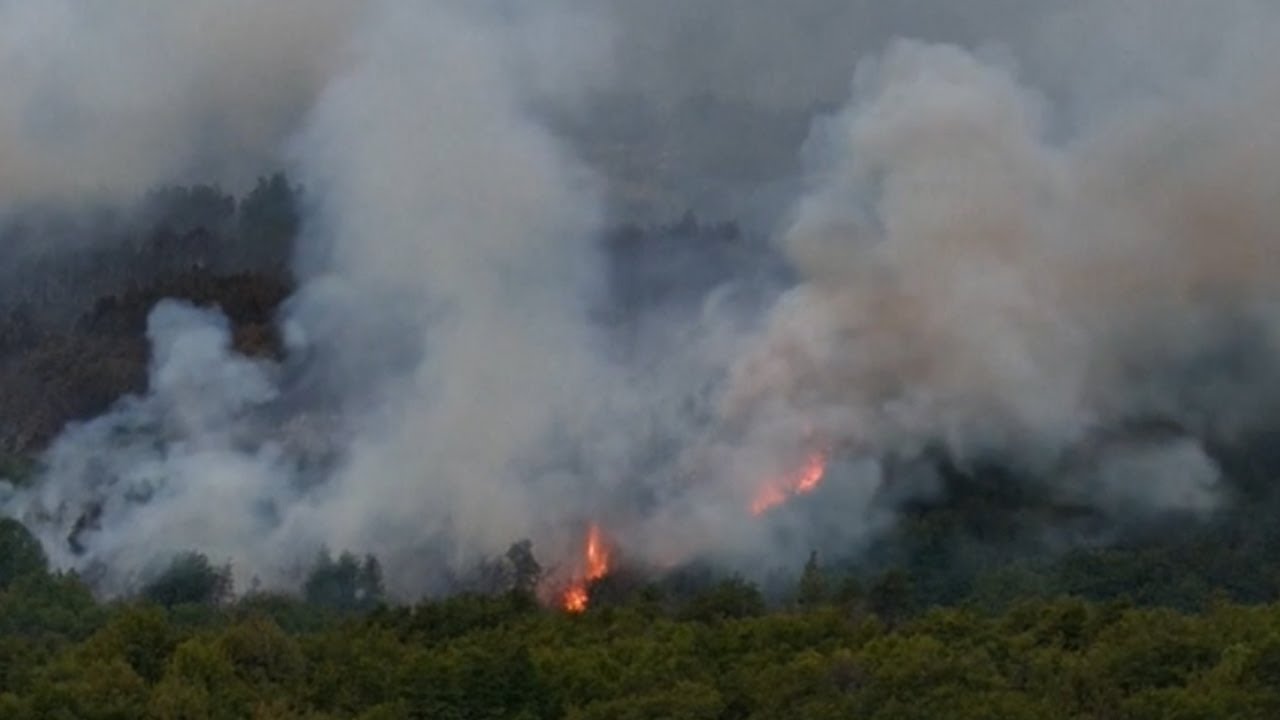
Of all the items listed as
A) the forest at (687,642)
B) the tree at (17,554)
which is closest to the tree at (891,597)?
the forest at (687,642)

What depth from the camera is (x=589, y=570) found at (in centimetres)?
6025

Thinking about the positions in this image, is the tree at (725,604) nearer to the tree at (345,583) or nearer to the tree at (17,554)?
the tree at (345,583)

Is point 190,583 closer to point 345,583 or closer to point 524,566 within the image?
point 345,583

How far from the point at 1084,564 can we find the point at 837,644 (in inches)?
734

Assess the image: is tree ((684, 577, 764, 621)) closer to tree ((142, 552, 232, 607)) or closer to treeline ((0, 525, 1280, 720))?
treeline ((0, 525, 1280, 720))

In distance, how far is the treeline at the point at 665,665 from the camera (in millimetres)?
34250

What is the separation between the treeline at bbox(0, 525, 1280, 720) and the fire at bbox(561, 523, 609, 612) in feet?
31.3

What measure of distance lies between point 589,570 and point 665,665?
21520 mm

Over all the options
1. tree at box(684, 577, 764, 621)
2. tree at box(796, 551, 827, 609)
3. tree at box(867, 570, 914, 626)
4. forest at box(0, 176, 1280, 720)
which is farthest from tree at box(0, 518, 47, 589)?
tree at box(867, 570, 914, 626)

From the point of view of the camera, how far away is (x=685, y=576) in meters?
59.1

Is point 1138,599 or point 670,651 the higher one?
point 1138,599

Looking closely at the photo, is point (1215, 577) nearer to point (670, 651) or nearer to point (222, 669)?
point (670, 651)

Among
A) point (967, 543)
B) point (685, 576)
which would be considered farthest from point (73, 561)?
point (967, 543)

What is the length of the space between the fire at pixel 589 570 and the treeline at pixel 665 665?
9.55 m
